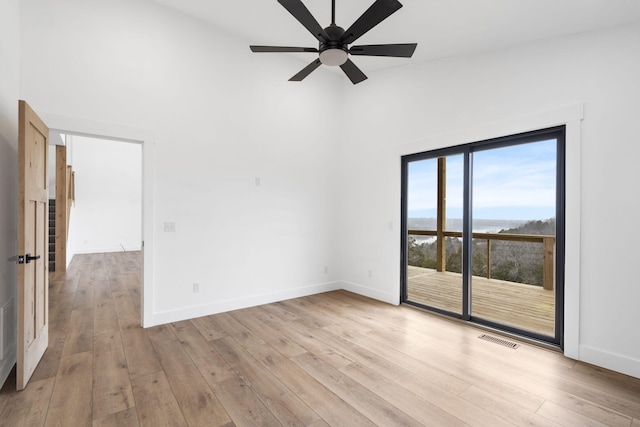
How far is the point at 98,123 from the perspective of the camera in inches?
127

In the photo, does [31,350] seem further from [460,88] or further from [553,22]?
[553,22]

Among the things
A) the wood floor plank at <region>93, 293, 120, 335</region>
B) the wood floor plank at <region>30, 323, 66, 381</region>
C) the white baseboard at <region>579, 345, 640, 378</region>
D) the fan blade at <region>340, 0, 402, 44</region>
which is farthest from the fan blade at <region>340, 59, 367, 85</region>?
the wood floor plank at <region>93, 293, 120, 335</region>

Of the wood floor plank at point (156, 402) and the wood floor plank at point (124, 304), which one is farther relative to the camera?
the wood floor plank at point (124, 304)

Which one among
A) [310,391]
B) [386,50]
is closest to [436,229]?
[386,50]

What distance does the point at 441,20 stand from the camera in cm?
309

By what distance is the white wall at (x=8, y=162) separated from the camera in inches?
95.7

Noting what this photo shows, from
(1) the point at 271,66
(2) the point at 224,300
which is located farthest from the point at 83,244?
(1) the point at 271,66

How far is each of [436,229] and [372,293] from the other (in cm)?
140

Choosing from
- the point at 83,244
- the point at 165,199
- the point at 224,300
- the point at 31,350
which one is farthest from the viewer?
the point at 83,244

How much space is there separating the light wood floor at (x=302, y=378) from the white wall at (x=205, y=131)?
82 cm

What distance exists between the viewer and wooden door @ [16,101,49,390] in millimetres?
2279

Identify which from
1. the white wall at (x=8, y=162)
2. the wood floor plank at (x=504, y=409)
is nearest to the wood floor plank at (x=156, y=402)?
the white wall at (x=8, y=162)

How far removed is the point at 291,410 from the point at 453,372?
1410 mm

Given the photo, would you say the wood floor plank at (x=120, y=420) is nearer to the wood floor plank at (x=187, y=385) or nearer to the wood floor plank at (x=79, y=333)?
the wood floor plank at (x=187, y=385)
